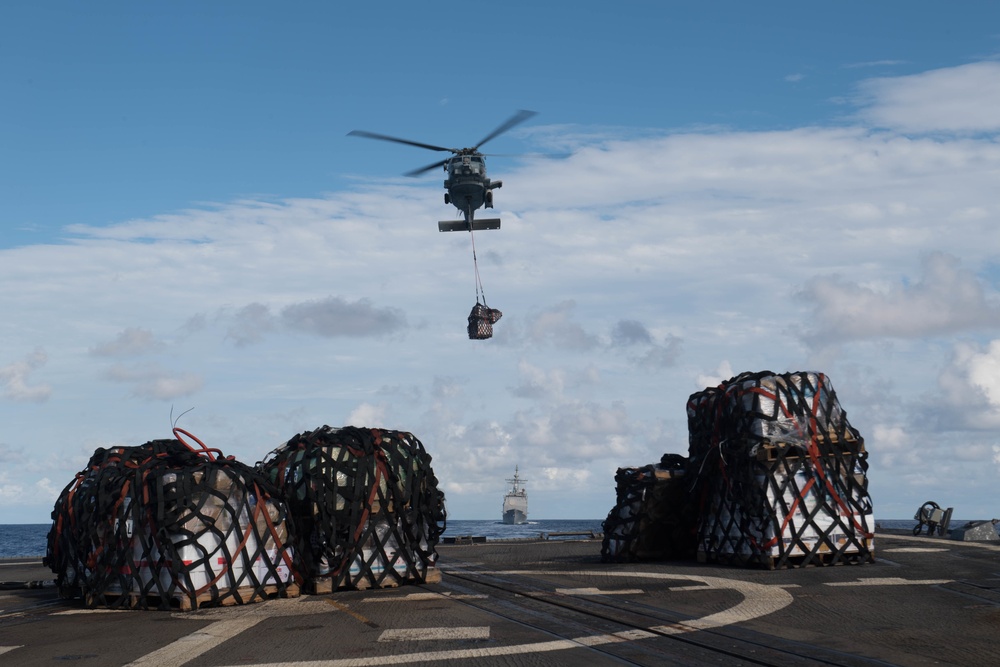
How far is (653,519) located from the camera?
30234 mm

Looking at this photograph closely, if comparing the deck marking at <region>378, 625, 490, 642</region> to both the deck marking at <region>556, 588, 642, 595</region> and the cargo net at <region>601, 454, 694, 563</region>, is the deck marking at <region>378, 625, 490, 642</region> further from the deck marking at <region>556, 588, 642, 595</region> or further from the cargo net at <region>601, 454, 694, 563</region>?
the cargo net at <region>601, 454, 694, 563</region>

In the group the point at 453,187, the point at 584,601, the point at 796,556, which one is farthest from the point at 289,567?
the point at 453,187

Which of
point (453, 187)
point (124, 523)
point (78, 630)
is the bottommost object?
point (78, 630)

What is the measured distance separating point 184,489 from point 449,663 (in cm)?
991

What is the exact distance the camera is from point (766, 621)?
16750 mm

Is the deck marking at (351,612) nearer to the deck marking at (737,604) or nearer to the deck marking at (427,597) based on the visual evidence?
the deck marking at (427,597)

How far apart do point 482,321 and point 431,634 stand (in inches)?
1365

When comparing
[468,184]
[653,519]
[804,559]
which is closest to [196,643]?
[804,559]

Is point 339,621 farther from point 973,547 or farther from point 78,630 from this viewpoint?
point 973,547

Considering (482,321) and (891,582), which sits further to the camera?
(482,321)

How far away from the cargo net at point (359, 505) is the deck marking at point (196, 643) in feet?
12.0

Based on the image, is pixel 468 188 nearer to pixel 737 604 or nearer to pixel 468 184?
pixel 468 184

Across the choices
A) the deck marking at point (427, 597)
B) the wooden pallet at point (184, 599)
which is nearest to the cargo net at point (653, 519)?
the deck marking at point (427, 597)

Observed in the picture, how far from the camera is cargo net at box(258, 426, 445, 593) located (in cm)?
2286
